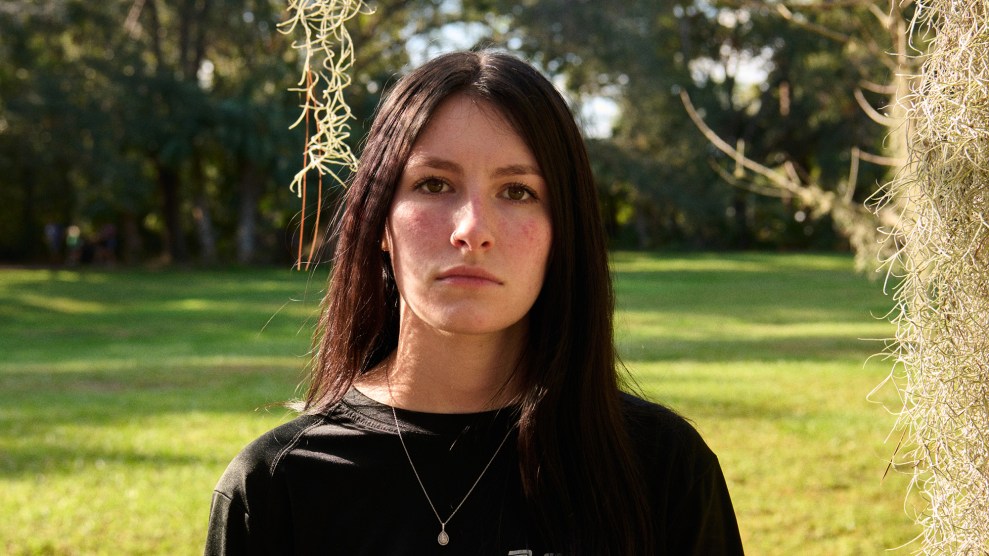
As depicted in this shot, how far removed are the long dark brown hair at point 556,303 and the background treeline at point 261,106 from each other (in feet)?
68.8

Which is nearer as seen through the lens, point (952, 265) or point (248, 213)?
point (952, 265)

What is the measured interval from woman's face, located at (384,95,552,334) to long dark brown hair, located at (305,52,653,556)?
0.08ft

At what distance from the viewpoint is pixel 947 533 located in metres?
1.49

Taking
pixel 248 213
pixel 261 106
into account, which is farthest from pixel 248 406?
pixel 248 213

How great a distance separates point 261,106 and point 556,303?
86.9 ft

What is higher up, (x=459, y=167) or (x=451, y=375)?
(x=459, y=167)

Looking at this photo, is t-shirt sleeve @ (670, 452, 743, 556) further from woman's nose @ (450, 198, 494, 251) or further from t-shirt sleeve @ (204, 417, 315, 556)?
t-shirt sleeve @ (204, 417, 315, 556)

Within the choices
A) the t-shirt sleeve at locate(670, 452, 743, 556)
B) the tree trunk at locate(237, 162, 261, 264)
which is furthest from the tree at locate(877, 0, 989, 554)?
the tree trunk at locate(237, 162, 261, 264)

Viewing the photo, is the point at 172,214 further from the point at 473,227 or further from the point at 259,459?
the point at 473,227

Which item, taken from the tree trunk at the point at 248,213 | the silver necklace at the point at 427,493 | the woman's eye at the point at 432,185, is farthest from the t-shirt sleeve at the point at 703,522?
the tree trunk at the point at 248,213

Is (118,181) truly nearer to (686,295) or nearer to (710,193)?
(686,295)

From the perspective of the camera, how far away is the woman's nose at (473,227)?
1624 millimetres

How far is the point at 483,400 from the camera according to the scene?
5.88ft

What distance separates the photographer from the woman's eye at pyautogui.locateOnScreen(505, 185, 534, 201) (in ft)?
5.59
